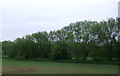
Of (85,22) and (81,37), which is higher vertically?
(85,22)

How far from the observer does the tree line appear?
3759 centimetres

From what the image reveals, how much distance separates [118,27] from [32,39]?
36963 millimetres

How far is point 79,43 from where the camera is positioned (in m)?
45.1

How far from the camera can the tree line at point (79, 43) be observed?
37594 millimetres

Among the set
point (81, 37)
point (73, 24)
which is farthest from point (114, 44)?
point (73, 24)

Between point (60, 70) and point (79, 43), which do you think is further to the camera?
point (79, 43)

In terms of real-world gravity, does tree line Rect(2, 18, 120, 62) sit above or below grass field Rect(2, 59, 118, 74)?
above

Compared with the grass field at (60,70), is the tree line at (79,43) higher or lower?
higher

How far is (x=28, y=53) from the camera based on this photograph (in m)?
57.7

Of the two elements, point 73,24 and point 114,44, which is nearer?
point 114,44

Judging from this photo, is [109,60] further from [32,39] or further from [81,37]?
[32,39]

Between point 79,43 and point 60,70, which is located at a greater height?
point 79,43

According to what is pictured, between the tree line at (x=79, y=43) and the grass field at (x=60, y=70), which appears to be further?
the tree line at (x=79, y=43)

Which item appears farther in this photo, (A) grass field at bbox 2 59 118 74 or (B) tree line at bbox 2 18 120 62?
(B) tree line at bbox 2 18 120 62
